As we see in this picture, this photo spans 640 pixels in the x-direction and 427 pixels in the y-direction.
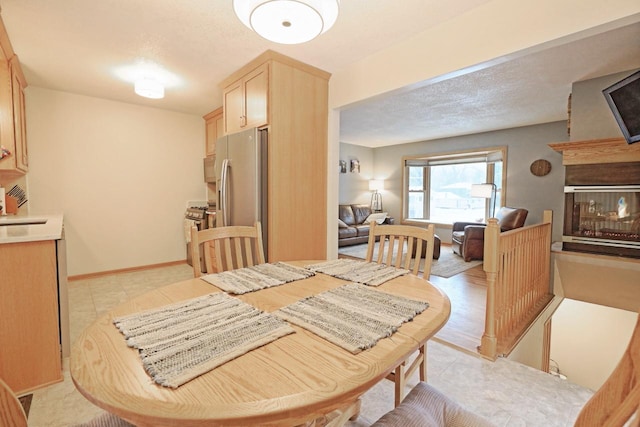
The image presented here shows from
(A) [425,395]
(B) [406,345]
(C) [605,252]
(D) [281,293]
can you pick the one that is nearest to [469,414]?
(A) [425,395]

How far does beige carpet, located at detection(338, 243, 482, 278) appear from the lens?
14.2 feet

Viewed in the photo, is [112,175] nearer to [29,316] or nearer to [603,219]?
[29,316]

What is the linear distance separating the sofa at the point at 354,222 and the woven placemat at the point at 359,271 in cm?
434

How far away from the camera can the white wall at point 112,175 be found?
3574 millimetres


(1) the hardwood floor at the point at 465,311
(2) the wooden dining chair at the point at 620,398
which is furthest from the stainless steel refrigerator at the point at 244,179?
(2) the wooden dining chair at the point at 620,398

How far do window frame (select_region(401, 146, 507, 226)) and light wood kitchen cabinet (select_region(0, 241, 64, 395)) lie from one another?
6.50 meters

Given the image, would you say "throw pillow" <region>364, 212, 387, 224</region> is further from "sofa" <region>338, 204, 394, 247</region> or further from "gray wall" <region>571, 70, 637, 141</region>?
"gray wall" <region>571, 70, 637, 141</region>

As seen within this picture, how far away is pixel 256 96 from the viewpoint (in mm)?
2779

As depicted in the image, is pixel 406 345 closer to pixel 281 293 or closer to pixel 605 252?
pixel 281 293

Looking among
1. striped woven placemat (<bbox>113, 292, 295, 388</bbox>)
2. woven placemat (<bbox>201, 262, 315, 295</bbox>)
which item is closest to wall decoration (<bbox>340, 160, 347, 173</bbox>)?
woven placemat (<bbox>201, 262, 315, 295</bbox>)

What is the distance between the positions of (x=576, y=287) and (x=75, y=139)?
6.41 meters

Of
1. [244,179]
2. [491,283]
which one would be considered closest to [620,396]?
[491,283]

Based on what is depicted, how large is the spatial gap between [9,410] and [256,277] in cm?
90

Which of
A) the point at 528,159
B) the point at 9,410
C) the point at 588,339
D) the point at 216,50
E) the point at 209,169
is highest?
the point at 216,50
